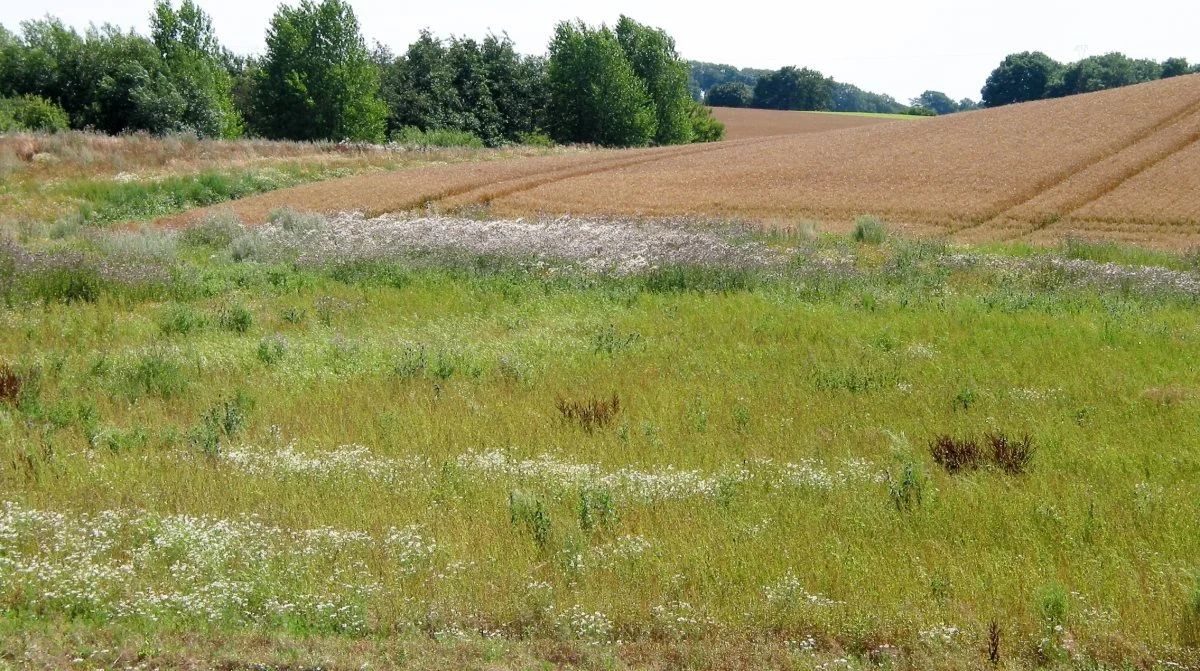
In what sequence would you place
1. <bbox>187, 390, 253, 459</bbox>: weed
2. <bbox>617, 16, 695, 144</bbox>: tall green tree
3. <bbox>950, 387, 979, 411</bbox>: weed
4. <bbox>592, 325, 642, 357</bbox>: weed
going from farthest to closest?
<bbox>617, 16, 695, 144</bbox>: tall green tree < <bbox>592, 325, 642, 357</bbox>: weed < <bbox>950, 387, 979, 411</bbox>: weed < <bbox>187, 390, 253, 459</bbox>: weed

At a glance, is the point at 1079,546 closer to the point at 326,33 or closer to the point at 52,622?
the point at 52,622

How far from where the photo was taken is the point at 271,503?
7129 mm

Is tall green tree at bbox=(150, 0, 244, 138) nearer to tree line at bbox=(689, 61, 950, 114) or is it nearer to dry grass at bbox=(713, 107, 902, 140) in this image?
dry grass at bbox=(713, 107, 902, 140)

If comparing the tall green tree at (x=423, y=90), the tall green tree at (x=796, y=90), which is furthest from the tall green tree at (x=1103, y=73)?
the tall green tree at (x=423, y=90)

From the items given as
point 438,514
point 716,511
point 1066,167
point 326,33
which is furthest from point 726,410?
point 326,33

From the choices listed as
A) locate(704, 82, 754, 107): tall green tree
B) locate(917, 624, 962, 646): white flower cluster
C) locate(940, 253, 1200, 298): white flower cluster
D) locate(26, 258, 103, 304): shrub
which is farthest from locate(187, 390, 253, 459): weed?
locate(704, 82, 754, 107): tall green tree

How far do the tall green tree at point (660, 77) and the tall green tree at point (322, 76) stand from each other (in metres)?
28.4

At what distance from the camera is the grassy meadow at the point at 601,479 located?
5.19 metres

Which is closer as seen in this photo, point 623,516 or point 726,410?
point 623,516

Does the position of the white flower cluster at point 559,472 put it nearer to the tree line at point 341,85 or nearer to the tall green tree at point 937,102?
the tree line at point 341,85

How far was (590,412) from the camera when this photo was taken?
9633mm

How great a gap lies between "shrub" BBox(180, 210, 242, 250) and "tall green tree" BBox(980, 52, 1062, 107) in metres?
103

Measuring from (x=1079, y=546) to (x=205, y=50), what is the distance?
73.2 meters

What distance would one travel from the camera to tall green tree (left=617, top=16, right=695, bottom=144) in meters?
87.3
